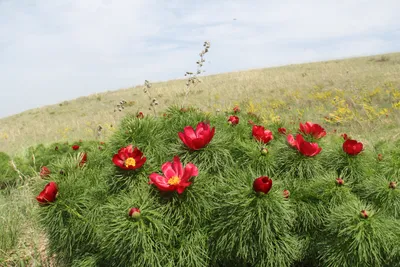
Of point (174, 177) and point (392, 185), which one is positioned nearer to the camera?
point (174, 177)

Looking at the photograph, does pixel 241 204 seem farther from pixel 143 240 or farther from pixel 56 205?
pixel 56 205

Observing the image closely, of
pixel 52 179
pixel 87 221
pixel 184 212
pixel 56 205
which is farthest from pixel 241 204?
pixel 52 179

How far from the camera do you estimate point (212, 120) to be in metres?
2.70

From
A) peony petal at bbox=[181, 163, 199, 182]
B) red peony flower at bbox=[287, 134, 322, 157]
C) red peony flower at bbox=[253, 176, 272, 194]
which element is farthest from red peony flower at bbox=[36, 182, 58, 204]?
red peony flower at bbox=[287, 134, 322, 157]

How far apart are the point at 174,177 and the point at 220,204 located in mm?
309

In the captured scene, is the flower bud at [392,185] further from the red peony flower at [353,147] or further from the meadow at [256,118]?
the meadow at [256,118]

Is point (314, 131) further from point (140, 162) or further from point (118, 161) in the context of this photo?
point (118, 161)

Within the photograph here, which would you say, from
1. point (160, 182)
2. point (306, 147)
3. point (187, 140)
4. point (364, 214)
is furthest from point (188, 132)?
point (364, 214)

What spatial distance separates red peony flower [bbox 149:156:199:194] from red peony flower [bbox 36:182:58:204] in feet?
2.15

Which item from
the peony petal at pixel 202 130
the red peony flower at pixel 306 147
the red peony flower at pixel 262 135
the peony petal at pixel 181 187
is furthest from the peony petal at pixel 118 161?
the red peony flower at pixel 306 147

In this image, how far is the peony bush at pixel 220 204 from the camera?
6.09 feet

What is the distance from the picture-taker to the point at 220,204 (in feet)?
6.41

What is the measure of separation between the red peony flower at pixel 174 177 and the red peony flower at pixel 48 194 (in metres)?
0.65

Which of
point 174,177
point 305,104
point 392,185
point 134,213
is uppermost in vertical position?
point 174,177
